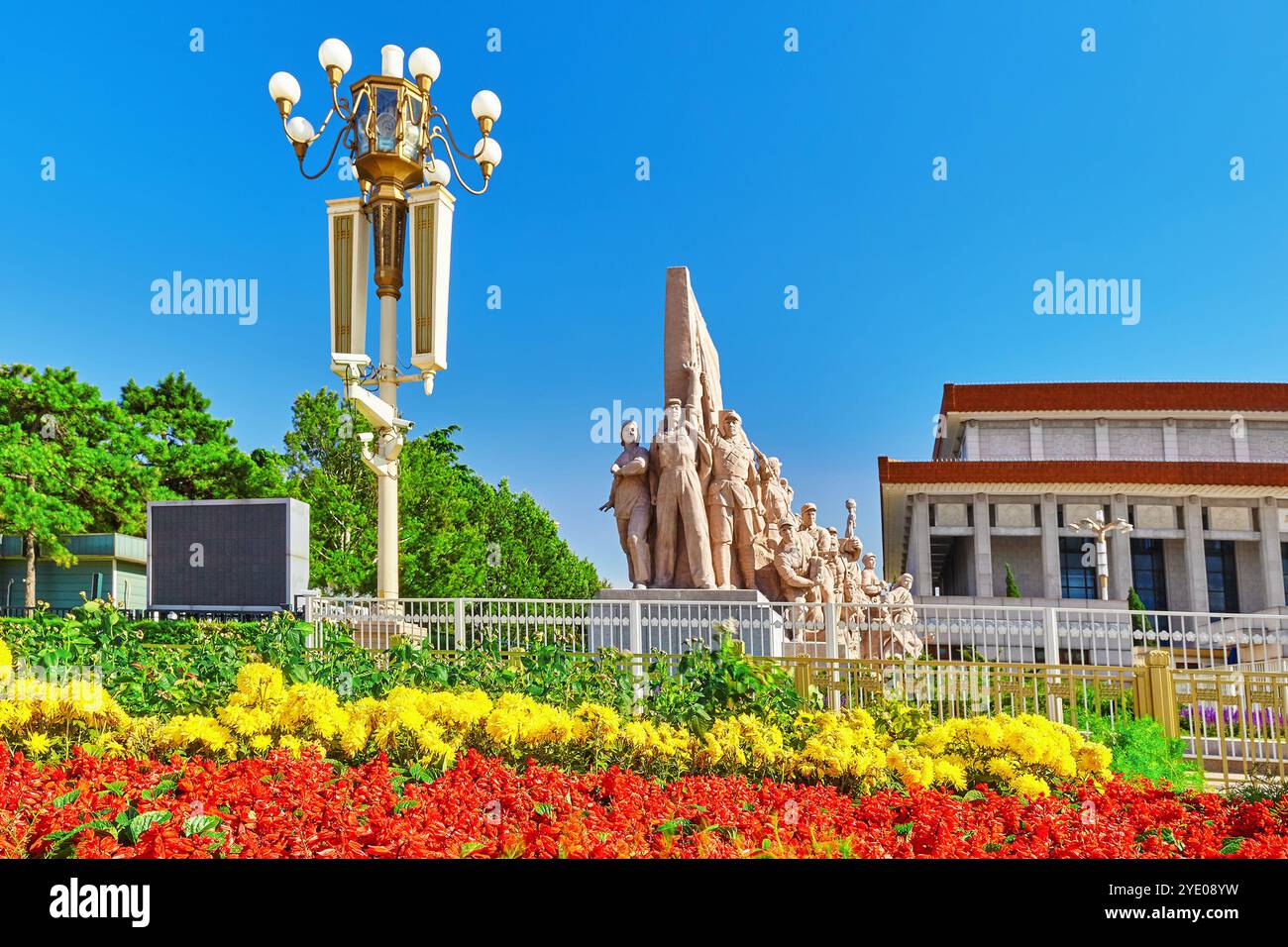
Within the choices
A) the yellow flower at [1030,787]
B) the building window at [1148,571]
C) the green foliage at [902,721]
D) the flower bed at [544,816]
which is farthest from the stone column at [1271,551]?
the flower bed at [544,816]

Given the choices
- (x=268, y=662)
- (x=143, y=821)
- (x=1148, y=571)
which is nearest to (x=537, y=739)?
(x=143, y=821)

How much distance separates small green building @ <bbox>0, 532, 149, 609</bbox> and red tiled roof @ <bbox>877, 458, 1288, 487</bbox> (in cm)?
2808

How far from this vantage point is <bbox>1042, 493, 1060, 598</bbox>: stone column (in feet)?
126

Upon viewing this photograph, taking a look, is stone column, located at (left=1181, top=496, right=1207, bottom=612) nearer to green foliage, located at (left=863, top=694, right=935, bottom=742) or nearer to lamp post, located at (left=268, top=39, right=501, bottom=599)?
lamp post, located at (left=268, top=39, right=501, bottom=599)

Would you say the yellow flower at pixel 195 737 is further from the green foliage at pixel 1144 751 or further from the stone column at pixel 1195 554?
the stone column at pixel 1195 554

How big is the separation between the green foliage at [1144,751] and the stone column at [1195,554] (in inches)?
1423

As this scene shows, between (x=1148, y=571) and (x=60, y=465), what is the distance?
41.7 metres

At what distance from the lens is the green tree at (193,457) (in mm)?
28453

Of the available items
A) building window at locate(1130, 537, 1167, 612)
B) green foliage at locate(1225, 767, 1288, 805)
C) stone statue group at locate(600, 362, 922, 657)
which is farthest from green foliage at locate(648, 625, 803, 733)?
building window at locate(1130, 537, 1167, 612)

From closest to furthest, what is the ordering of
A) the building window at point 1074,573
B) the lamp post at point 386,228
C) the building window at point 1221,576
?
the lamp post at point 386,228, the building window at point 1221,576, the building window at point 1074,573
